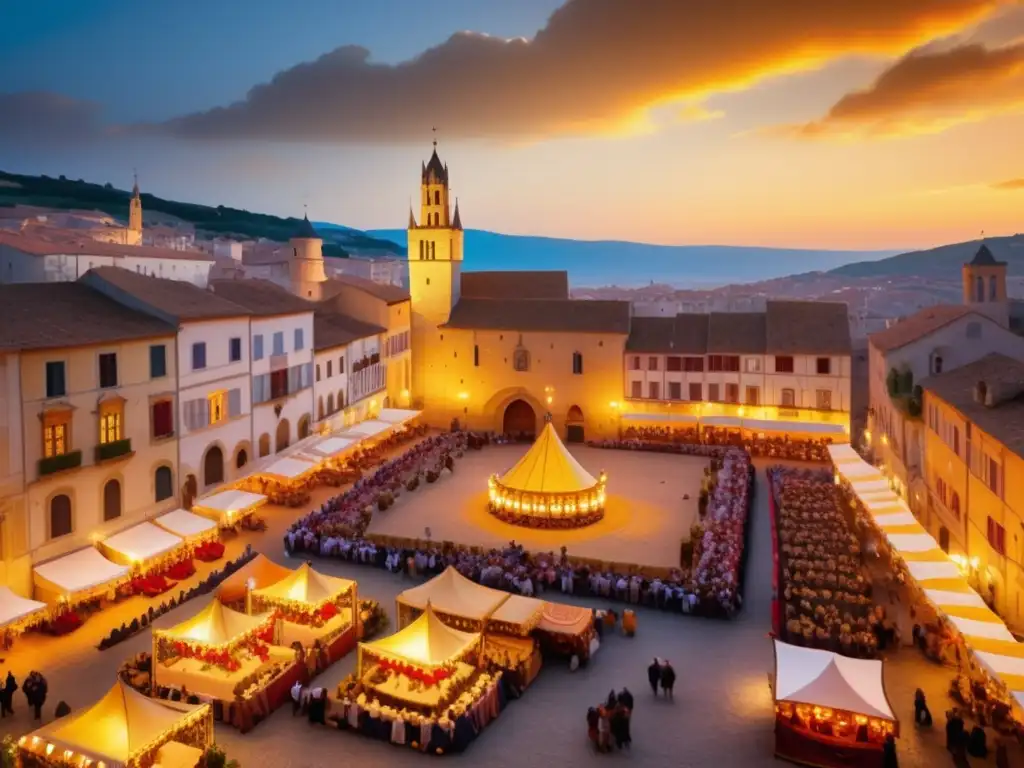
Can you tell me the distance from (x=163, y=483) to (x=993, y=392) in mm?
26732

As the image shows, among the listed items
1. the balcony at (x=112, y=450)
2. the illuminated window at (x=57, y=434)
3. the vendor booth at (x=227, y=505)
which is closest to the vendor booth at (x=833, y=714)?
the vendor booth at (x=227, y=505)

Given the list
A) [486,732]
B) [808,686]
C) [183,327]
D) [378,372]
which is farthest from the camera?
[378,372]

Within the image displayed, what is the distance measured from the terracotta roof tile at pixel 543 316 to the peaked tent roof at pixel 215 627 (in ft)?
104

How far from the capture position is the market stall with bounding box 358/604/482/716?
16969mm

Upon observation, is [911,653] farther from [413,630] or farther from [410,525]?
[410,525]

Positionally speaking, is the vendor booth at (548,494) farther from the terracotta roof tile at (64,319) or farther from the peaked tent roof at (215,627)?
the terracotta roof tile at (64,319)

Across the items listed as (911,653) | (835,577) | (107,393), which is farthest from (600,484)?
(107,393)

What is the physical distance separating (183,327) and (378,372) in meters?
18.8

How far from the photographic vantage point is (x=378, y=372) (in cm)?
4619

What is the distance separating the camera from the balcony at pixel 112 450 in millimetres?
23969

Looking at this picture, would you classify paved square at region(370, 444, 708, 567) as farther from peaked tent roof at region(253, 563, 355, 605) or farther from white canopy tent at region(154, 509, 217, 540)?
peaked tent roof at region(253, 563, 355, 605)

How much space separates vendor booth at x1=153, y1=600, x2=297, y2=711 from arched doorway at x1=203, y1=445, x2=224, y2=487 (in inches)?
483

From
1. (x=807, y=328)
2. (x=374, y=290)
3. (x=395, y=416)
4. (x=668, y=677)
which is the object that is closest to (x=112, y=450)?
(x=668, y=677)

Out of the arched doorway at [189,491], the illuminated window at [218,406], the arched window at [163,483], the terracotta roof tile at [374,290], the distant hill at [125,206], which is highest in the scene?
the distant hill at [125,206]
